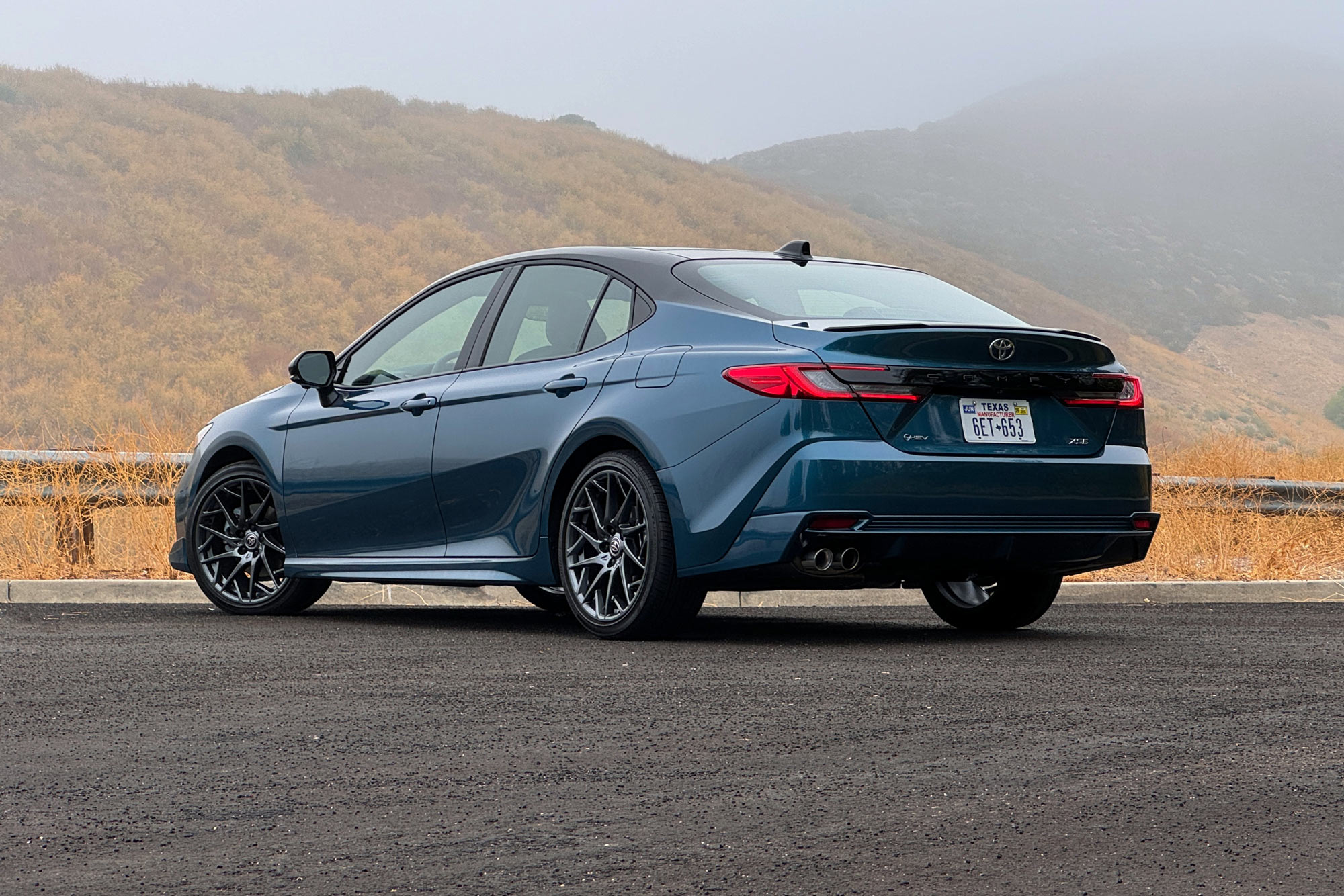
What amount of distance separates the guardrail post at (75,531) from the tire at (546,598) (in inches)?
136

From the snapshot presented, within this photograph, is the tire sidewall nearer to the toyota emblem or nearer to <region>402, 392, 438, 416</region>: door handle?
<region>402, 392, 438, 416</region>: door handle

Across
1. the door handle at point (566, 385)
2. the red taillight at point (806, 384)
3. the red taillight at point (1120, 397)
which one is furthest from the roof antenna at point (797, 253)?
the red taillight at point (1120, 397)

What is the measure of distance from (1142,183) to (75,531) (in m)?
118

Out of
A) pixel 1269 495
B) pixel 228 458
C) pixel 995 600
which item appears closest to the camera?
pixel 995 600

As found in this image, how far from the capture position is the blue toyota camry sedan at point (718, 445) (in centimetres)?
644

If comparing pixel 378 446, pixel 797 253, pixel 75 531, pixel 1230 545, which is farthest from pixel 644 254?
pixel 1230 545

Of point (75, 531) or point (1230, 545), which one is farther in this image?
point (1230, 545)

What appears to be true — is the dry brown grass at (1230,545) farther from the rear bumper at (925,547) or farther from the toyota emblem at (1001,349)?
the toyota emblem at (1001,349)

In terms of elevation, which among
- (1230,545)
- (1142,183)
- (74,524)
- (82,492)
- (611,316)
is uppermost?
(1142,183)

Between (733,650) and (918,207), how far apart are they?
100448 millimetres

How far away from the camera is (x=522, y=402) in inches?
290

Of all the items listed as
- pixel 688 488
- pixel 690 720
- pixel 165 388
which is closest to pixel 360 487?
pixel 688 488

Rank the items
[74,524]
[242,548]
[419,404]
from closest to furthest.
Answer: [419,404] < [242,548] < [74,524]

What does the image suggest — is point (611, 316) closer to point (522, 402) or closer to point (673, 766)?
point (522, 402)
